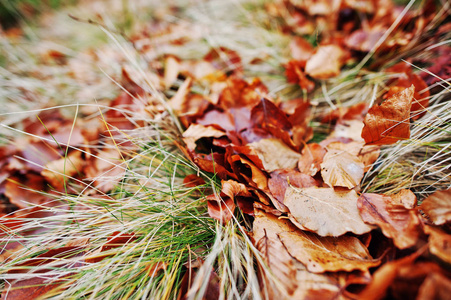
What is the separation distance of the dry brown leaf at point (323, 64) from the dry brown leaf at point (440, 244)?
0.88 meters

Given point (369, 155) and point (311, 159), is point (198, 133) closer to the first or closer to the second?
point (311, 159)

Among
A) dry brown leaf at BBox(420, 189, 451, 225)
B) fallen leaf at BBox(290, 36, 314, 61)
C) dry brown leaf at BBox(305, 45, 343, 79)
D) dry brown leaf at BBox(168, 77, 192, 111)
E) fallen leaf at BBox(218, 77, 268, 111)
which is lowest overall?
dry brown leaf at BBox(420, 189, 451, 225)

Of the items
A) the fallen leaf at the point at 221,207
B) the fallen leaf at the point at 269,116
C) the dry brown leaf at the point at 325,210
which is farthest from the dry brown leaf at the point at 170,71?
the dry brown leaf at the point at 325,210

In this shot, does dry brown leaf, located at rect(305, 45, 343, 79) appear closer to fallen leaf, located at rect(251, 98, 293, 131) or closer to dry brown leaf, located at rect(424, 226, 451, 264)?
fallen leaf, located at rect(251, 98, 293, 131)

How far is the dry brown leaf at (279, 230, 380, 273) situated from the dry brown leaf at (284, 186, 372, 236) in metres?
0.05

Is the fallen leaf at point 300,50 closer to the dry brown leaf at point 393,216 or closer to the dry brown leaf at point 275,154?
the dry brown leaf at point 275,154

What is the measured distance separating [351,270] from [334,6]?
5.17 feet

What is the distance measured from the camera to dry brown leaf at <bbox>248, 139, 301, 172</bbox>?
878mm

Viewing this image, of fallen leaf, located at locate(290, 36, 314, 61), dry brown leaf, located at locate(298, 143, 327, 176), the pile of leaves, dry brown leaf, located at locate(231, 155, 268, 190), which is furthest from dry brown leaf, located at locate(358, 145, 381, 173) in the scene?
fallen leaf, located at locate(290, 36, 314, 61)

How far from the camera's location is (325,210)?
706mm

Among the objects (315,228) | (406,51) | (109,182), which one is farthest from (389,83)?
(109,182)

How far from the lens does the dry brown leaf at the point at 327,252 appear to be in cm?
62

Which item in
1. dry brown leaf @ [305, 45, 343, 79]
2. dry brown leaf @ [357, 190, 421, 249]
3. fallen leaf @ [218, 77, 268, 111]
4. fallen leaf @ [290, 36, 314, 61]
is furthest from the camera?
fallen leaf @ [290, 36, 314, 61]

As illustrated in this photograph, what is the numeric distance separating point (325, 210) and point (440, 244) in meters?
0.25
